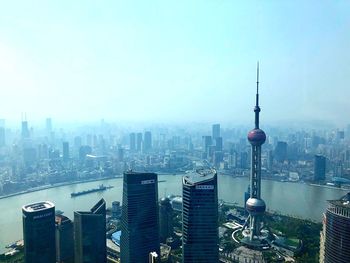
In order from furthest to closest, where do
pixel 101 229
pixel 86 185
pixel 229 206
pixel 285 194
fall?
pixel 86 185
pixel 285 194
pixel 229 206
pixel 101 229

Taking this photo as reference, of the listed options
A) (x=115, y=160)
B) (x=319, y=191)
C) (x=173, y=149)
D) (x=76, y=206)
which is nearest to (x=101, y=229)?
(x=76, y=206)

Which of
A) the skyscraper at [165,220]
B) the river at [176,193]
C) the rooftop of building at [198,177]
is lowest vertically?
the river at [176,193]

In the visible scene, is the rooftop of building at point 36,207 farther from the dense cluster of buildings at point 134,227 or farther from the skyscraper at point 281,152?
the skyscraper at point 281,152

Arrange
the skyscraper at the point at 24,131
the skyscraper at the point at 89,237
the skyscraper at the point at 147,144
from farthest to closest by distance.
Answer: the skyscraper at the point at 147,144 → the skyscraper at the point at 24,131 → the skyscraper at the point at 89,237

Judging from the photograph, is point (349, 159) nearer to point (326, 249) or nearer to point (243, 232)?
point (243, 232)

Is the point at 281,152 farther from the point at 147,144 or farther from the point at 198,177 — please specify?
the point at 198,177

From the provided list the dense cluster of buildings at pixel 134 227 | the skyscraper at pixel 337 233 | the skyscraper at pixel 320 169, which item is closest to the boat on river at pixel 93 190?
the dense cluster of buildings at pixel 134 227

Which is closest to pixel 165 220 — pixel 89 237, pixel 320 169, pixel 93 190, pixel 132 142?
pixel 89 237
